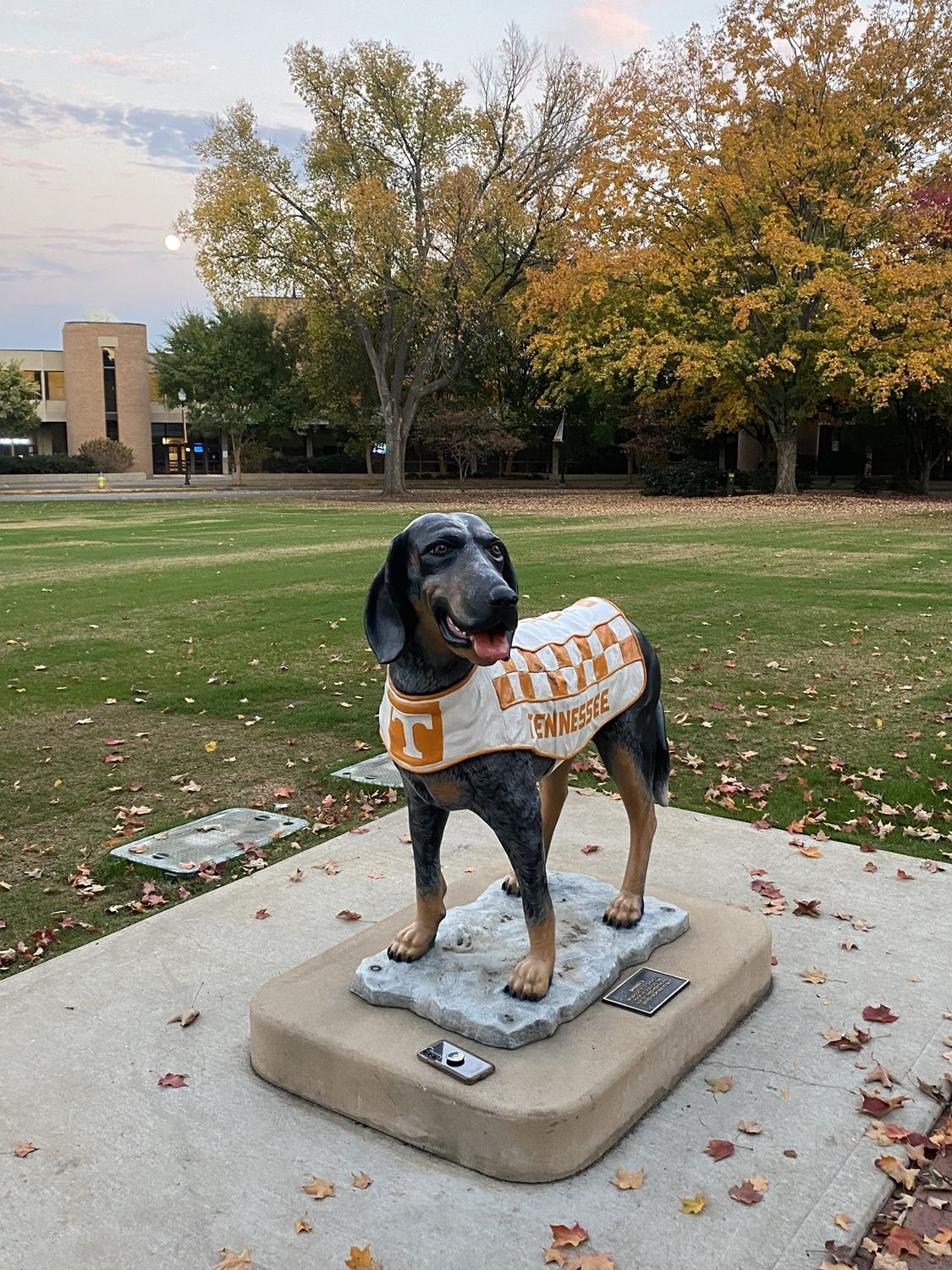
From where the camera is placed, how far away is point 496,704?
10.2ft

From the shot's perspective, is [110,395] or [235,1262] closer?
[235,1262]

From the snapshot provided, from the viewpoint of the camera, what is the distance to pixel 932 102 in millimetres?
31062

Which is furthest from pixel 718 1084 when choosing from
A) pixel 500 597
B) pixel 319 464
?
pixel 319 464

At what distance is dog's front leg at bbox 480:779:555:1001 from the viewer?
312 cm

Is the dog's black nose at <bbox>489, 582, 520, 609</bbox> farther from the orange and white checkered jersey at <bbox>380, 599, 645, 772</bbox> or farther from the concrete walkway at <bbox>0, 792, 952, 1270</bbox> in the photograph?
the concrete walkway at <bbox>0, 792, 952, 1270</bbox>

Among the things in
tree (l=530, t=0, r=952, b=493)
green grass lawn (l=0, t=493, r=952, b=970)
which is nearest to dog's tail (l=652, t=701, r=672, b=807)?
green grass lawn (l=0, t=493, r=952, b=970)

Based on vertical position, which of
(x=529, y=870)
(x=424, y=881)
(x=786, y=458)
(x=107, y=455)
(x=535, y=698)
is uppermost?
(x=107, y=455)

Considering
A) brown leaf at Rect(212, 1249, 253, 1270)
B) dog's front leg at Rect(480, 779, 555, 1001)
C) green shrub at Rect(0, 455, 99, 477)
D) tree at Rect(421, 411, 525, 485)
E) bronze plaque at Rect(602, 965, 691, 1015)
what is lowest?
brown leaf at Rect(212, 1249, 253, 1270)

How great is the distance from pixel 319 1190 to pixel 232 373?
5456cm

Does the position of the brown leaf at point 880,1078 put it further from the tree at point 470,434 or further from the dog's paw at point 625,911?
the tree at point 470,434

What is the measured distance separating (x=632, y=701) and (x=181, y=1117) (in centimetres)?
202

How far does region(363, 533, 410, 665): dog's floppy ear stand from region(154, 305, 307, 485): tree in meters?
52.4

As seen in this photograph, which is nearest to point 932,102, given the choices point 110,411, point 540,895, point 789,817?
point 789,817

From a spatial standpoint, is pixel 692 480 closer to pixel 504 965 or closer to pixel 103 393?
pixel 504 965
